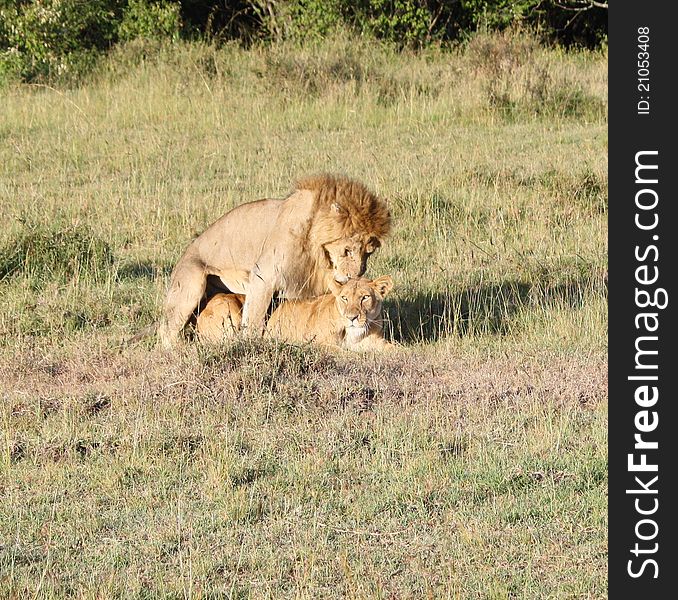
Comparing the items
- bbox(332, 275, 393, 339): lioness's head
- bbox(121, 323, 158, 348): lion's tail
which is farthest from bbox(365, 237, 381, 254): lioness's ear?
bbox(121, 323, 158, 348): lion's tail

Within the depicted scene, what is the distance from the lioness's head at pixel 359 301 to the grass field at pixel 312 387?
285 mm

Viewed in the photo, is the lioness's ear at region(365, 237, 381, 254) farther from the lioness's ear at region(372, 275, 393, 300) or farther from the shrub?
the shrub

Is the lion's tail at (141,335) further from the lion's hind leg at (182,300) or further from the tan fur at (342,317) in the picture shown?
the tan fur at (342,317)

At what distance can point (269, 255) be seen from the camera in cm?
774

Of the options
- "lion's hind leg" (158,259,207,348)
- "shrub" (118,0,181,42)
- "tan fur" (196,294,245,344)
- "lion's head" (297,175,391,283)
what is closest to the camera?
"lion's head" (297,175,391,283)

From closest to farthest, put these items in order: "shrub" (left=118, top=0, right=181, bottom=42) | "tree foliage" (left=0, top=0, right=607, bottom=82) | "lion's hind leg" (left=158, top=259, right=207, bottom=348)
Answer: "lion's hind leg" (left=158, top=259, right=207, bottom=348) < "tree foliage" (left=0, top=0, right=607, bottom=82) < "shrub" (left=118, top=0, right=181, bottom=42)

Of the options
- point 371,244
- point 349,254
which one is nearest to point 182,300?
point 349,254

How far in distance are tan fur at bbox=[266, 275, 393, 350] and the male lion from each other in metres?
0.09

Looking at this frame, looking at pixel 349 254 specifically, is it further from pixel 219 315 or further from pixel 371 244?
pixel 219 315

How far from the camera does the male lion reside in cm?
762

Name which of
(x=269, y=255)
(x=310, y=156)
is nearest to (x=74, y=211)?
(x=310, y=156)

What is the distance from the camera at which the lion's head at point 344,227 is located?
7.59 meters

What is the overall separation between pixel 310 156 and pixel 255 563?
938 cm

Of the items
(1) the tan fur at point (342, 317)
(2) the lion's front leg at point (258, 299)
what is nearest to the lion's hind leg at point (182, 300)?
(2) the lion's front leg at point (258, 299)
